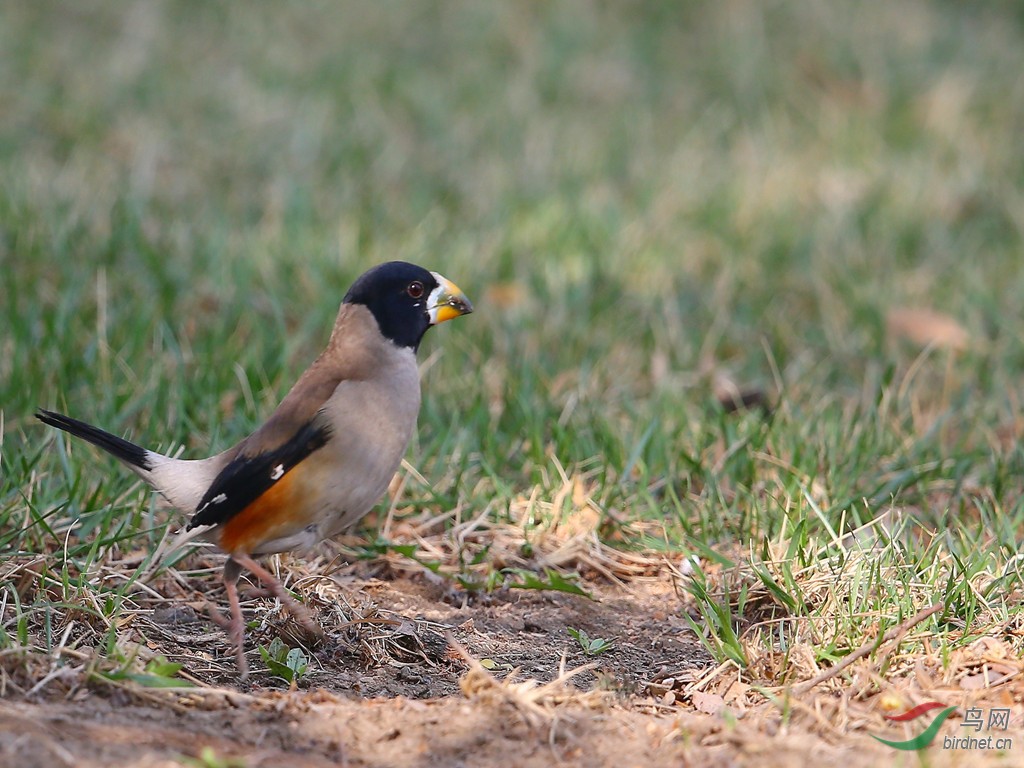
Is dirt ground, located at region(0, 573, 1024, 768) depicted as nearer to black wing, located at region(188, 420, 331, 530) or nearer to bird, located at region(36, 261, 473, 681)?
bird, located at region(36, 261, 473, 681)

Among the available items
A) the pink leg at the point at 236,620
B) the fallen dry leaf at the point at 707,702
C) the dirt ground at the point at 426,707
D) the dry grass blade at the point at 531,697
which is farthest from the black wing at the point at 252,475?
the fallen dry leaf at the point at 707,702

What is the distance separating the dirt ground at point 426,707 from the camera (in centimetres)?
276

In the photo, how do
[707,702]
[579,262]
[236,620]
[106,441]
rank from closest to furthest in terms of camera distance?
[707,702], [236,620], [106,441], [579,262]

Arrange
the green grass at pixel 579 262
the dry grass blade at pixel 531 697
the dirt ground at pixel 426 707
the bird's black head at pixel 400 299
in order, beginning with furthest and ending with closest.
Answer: the green grass at pixel 579 262
the bird's black head at pixel 400 299
the dry grass blade at pixel 531 697
the dirt ground at pixel 426 707

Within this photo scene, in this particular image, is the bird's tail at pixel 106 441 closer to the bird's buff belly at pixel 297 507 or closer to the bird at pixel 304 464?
the bird at pixel 304 464

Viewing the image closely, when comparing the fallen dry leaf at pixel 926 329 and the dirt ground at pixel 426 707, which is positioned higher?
the dirt ground at pixel 426 707

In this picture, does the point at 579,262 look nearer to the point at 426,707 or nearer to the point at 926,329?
the point at 926,329

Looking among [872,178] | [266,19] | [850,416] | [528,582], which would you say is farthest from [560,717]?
[266,19]

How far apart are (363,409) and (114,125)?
4.75 metres

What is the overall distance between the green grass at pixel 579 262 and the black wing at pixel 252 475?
0.36 metres
